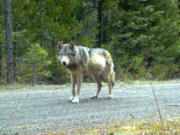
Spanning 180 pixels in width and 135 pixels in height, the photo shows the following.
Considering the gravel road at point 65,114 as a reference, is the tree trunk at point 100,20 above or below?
above

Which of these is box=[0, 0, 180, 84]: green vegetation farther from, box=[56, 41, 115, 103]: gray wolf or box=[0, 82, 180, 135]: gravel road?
box=[0, 82, 180, 135]: gravel road

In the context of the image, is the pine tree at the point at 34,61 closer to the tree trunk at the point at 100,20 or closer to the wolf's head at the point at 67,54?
the wolf's head at the point at 67,54

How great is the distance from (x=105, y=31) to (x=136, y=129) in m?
16.3

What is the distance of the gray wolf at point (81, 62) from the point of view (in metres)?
6.65

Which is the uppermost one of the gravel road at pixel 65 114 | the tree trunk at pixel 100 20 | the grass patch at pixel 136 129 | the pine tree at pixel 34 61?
the tree trunk at pixel 100 20

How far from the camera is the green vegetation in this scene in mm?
16391

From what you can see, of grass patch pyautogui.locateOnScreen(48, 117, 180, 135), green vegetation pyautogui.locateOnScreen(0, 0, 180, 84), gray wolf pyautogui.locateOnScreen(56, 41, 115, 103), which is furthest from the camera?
green vegetation pyautogui.locateOnScreen(0, 0, 180, 84)

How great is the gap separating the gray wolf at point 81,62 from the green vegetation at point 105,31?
Answer: 700 centimetres

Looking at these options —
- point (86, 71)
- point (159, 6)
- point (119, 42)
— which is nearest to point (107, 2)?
point (119, 42)

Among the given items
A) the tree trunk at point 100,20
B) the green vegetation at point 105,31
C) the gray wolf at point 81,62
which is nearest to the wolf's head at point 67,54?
the gray wolf at point 81,62

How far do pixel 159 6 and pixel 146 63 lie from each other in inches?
182

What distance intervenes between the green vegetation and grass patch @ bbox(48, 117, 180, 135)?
1025 centimetres

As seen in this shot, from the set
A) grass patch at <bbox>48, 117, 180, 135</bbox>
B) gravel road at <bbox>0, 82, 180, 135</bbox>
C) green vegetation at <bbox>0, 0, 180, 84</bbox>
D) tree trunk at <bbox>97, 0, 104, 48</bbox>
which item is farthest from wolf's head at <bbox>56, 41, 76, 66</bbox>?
tree trunk at <bbox>97, 0, 104, 48</bbox>

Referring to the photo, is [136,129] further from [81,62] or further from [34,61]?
[34,61]
